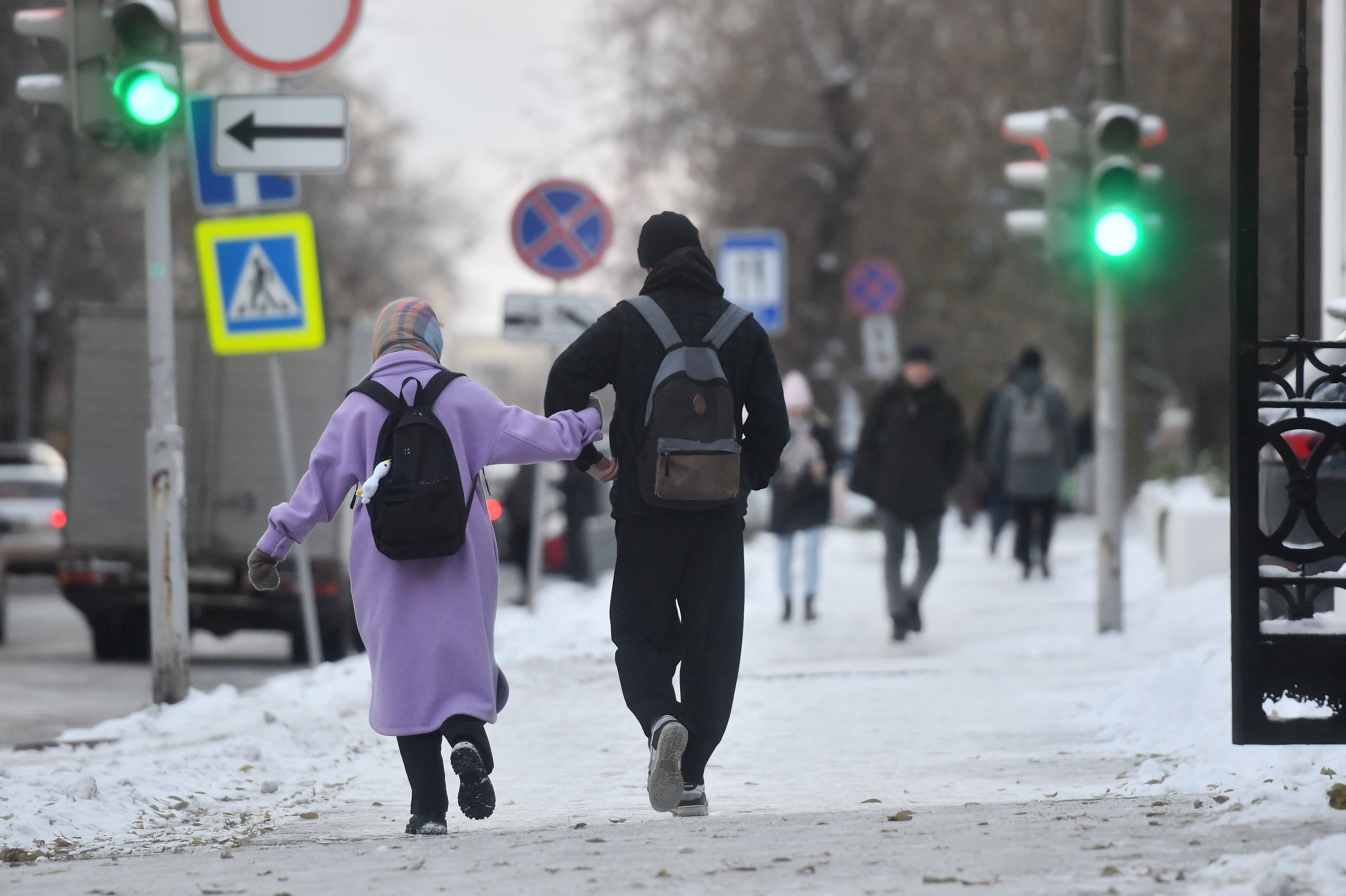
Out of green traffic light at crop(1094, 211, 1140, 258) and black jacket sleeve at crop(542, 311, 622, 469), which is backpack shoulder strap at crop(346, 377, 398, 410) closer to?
black jacket sleeve at crop(542, 311, 622, 469)

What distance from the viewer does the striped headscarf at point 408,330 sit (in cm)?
676

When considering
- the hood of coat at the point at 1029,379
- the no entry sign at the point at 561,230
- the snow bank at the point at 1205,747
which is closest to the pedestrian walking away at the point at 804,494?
the no entry sign at the point at 561,230

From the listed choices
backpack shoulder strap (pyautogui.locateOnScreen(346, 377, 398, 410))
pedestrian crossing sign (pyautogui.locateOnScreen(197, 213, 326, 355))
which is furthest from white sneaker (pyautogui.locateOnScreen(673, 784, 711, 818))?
pedestrian crossing sign (pyautogui.locateOnScreen(197, 213, 326, 355))

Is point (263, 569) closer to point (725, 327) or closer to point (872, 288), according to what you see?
point (725, 327)

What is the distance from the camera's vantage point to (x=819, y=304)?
34.4 metres

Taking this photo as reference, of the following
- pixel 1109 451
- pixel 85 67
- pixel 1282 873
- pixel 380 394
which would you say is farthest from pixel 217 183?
pixel 1282 873

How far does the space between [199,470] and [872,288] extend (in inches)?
407

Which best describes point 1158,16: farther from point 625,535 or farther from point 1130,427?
point 625,535

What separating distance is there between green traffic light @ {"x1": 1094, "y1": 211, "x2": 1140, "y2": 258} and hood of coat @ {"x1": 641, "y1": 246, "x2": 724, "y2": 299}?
6.06 m

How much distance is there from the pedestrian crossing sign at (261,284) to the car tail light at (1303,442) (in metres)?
6.51

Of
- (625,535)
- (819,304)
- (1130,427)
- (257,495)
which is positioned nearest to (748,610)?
(257,495)

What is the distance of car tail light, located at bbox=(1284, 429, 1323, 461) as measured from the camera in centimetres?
646

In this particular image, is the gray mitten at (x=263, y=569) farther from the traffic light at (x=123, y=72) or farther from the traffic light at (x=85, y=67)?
the traffic light at (x=85, y=67)

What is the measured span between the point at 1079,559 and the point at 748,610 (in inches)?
301
